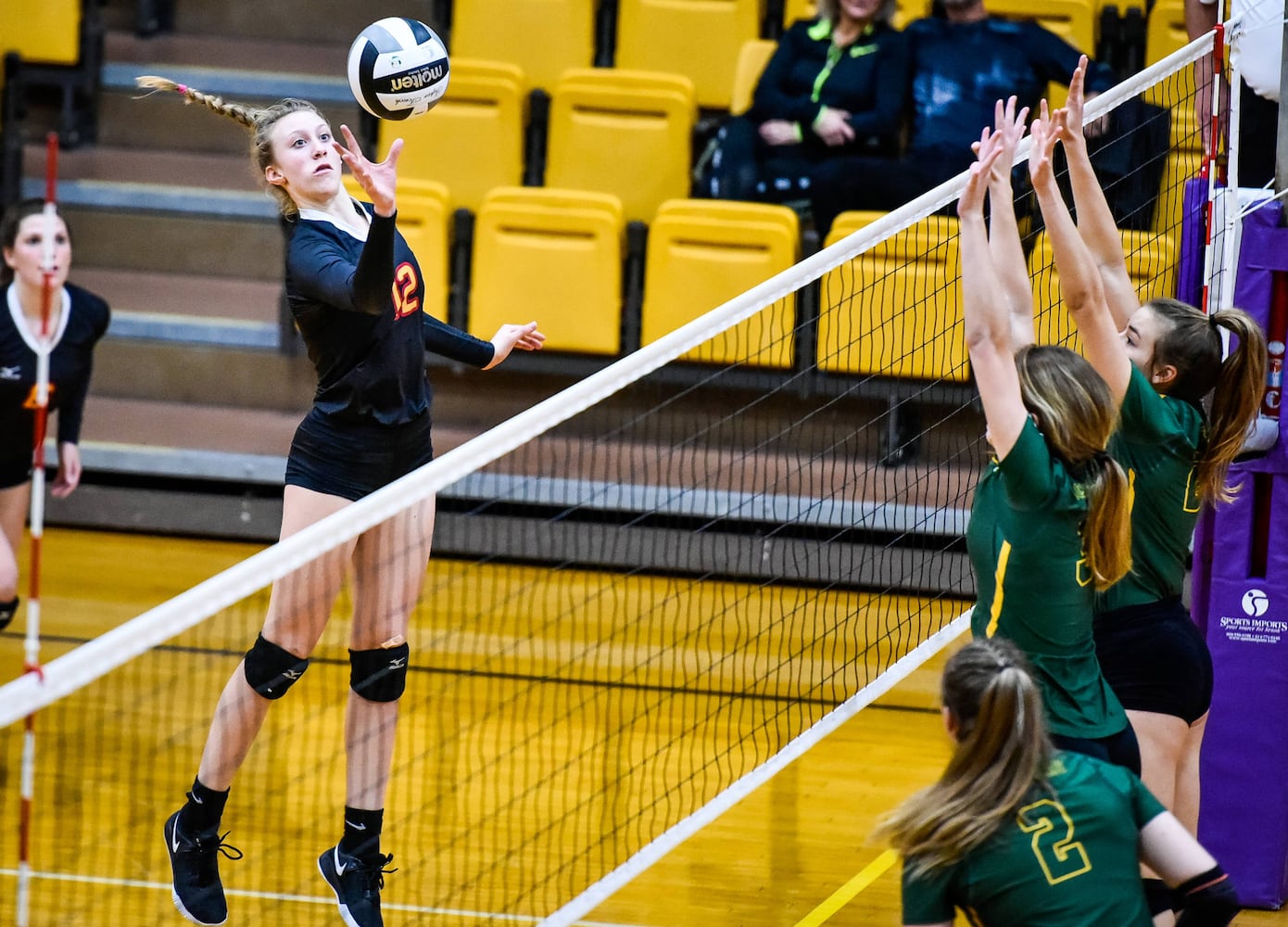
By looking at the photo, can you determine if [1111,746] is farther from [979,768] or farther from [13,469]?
[13,469]

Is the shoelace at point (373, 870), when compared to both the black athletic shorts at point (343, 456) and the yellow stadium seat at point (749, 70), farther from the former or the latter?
the yellow stadium seat at point (749, 70)

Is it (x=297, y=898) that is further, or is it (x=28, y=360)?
(x=28, y=360)

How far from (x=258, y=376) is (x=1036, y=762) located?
678 cm

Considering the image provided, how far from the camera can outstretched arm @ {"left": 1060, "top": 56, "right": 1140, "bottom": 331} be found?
4.27 m

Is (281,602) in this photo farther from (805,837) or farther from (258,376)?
(258,376)

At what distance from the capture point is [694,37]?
955cm

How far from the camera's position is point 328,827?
5.47m

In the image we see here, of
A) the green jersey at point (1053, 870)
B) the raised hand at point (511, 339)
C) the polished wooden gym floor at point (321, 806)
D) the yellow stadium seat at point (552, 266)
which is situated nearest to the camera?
the green jersey at point (1053, 870)

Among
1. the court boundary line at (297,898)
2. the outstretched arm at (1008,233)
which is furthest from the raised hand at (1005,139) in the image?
the court boundary line at (297,898)

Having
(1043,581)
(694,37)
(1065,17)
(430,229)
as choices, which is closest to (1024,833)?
(1043,581)

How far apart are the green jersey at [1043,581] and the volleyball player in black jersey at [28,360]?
373 cm

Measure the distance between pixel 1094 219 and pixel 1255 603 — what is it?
1.40m

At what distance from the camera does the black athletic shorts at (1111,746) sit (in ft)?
11.8

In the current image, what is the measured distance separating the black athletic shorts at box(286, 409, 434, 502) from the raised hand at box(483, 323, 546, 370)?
463 millimetres
